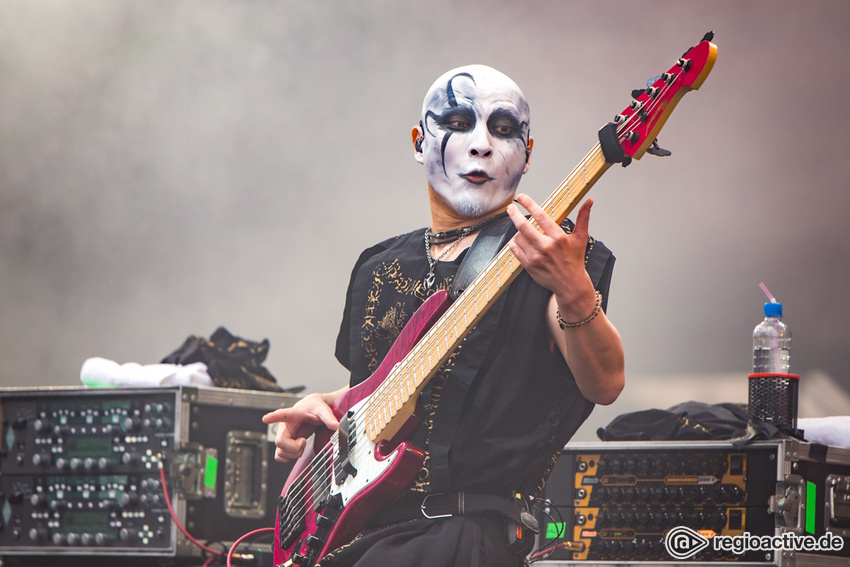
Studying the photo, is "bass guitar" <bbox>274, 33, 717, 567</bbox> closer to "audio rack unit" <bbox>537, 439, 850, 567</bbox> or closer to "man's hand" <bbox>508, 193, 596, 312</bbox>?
"man's hand" <bbox>508, 193, 596, 312</bbox>

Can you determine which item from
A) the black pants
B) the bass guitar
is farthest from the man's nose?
the black pants

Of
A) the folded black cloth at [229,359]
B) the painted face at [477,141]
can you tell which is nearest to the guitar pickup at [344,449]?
the painted face at [477,141]

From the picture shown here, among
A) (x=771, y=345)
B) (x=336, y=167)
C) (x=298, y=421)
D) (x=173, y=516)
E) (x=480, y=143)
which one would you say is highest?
(x=336, y=167)

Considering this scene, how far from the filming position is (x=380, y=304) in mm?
1859

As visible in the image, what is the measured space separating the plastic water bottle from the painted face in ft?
3.78

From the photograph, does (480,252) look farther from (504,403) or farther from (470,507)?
(470,507)

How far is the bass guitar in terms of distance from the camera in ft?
4.96

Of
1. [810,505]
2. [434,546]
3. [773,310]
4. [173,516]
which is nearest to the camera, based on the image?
[434,546]

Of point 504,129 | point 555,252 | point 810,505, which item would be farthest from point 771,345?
point 555,252

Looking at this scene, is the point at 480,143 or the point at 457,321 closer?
the point at 457,321

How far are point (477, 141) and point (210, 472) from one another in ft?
5.68

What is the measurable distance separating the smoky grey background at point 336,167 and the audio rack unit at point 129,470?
84 centimetres

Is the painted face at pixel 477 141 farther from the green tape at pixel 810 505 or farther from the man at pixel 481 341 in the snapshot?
the green tape at pixel 810 505

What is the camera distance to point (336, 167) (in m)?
4.08
